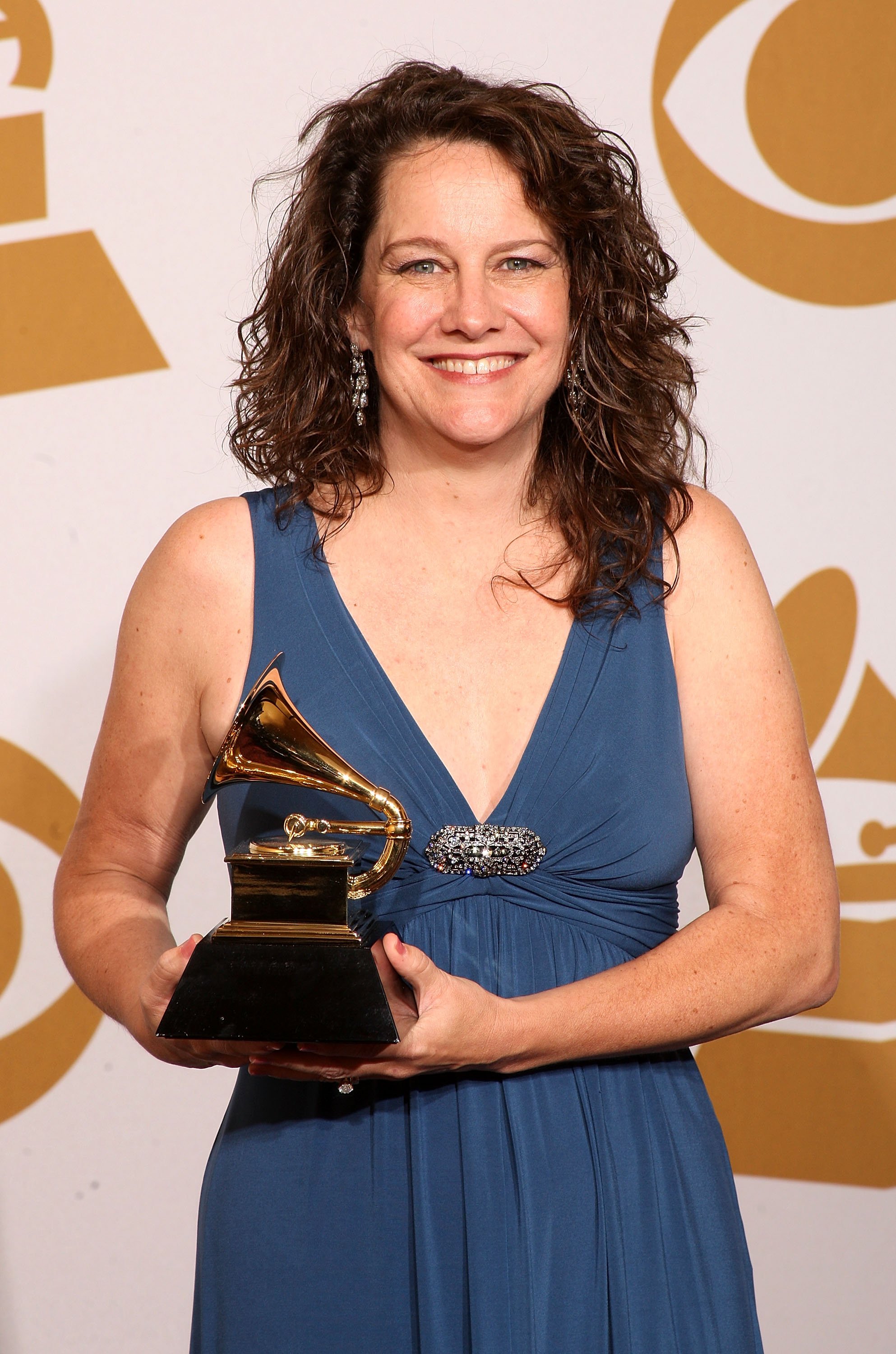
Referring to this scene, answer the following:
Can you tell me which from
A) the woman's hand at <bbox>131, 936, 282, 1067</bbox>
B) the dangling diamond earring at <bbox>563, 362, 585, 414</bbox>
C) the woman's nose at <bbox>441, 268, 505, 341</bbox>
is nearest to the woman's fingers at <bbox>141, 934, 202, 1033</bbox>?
the woman's hand at <bbox>131, 936, 282, 1067</bbox>

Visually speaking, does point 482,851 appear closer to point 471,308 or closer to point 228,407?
point 471,308

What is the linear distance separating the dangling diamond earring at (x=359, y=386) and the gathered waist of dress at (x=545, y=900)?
24.9 inches

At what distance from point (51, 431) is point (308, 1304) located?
188cm

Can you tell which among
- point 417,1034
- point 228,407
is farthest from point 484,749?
point 228,407

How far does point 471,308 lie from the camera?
1.63 metres

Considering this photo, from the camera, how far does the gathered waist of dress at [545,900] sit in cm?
158

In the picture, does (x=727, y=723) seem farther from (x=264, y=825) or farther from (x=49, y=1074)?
(x=49, y=1074)

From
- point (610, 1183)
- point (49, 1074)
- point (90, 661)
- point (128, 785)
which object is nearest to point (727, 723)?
point (610, 1183)

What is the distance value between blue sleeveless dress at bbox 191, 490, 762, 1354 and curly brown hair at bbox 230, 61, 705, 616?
17cm

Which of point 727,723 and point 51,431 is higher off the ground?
point 51,431

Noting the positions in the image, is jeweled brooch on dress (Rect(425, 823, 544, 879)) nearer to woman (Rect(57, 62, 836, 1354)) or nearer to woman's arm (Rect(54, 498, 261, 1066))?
woman (Rect(57, 62, 836, 1354))

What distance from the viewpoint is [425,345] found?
168cm

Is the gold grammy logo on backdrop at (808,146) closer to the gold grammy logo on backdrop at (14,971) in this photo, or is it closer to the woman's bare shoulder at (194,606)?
the woman's bare shoulder at (194,606)

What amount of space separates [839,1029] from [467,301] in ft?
6.29
